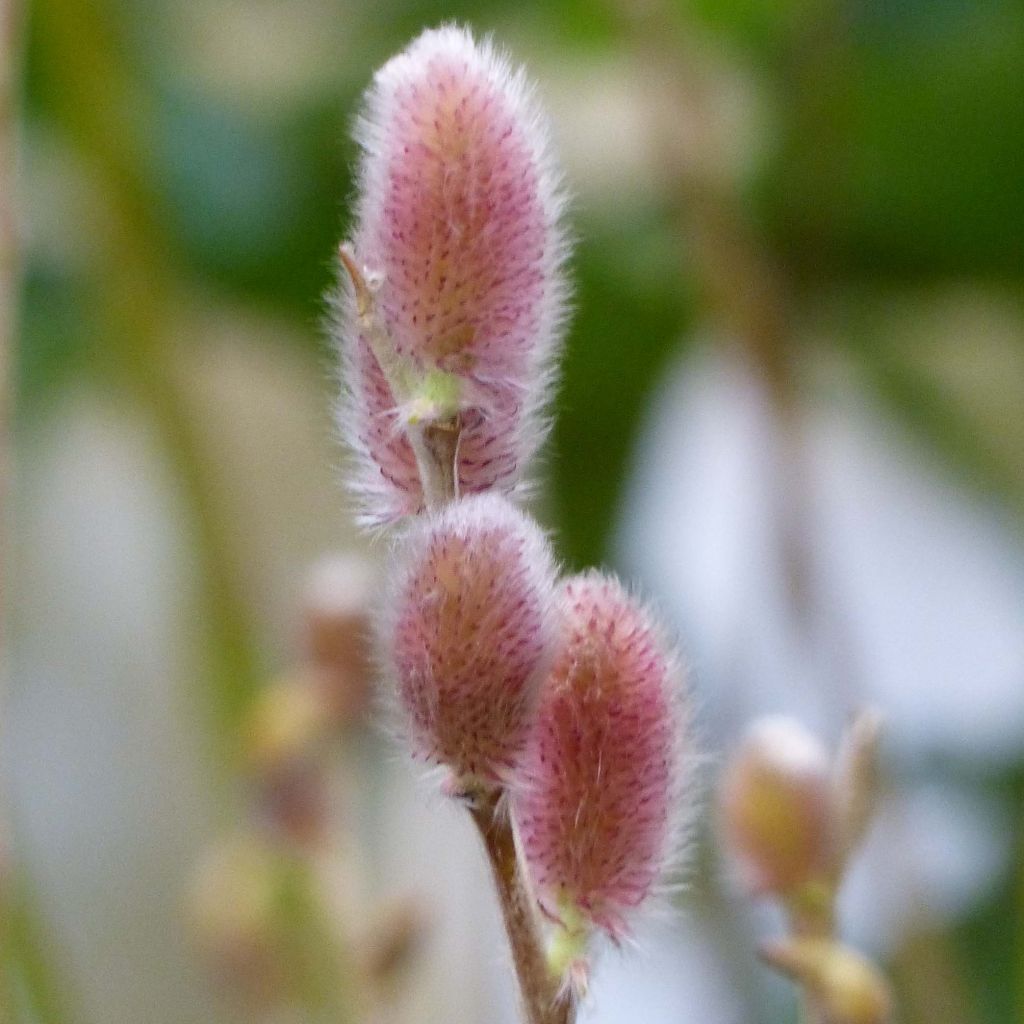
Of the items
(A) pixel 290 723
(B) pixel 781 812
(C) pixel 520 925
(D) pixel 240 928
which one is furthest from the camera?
(D) pixel 240 928

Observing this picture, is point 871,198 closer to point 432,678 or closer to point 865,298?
point 865,298

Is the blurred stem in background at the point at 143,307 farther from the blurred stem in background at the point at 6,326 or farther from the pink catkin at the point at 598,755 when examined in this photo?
the pink catkin at the point at 598,755

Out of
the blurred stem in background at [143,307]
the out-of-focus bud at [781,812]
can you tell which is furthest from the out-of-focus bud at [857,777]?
the blurred stem in background at [143,307]

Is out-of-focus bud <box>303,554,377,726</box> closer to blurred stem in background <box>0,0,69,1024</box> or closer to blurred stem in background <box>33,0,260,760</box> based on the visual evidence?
blurred stem in background <box>0,0,69,1024</box>

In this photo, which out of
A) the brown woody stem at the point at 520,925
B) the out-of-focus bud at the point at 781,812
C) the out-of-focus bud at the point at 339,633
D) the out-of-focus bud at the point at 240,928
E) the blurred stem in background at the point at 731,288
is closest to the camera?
the brown woody stem at the point at 520,925

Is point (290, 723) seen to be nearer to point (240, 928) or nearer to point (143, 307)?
point (240, 928)

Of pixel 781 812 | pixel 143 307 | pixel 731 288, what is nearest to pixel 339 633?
pixel 781 812
